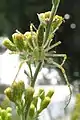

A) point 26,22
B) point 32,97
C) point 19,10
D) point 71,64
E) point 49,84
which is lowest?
point 32,97

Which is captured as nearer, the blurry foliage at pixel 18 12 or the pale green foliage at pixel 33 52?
the pale green foliage at pixel 33 52

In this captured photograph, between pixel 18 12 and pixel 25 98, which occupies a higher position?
pixel 18 12

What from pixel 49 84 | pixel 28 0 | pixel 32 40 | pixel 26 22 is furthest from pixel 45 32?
pixel 28 0

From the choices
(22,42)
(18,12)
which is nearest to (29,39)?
(22,42)

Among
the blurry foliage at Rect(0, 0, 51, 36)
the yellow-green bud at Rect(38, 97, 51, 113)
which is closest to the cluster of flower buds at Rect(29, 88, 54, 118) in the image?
Result: the yellow-green bud at Rect(38, 97, 51, 113)

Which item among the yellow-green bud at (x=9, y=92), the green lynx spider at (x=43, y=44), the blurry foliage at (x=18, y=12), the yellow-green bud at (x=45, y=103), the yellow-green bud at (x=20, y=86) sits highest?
the blurry foliage at (x=18, y=12)

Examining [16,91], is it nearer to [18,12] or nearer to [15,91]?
[15,91]

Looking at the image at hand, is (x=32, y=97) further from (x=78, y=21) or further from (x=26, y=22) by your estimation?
(x=78, y=21)

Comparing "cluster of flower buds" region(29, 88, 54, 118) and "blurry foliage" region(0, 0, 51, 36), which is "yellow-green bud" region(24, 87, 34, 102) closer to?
"cluster of flower buds" region(29, 88, 54, 118)

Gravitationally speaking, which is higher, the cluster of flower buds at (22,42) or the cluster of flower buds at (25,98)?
the cluster of flower buds at (22,42)

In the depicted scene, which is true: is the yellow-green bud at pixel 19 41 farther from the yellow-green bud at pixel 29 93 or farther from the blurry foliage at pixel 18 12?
the blurry foliage at pixel 18 12

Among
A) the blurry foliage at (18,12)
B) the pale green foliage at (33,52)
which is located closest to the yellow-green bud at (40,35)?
the pale green foliage at (33,52)
